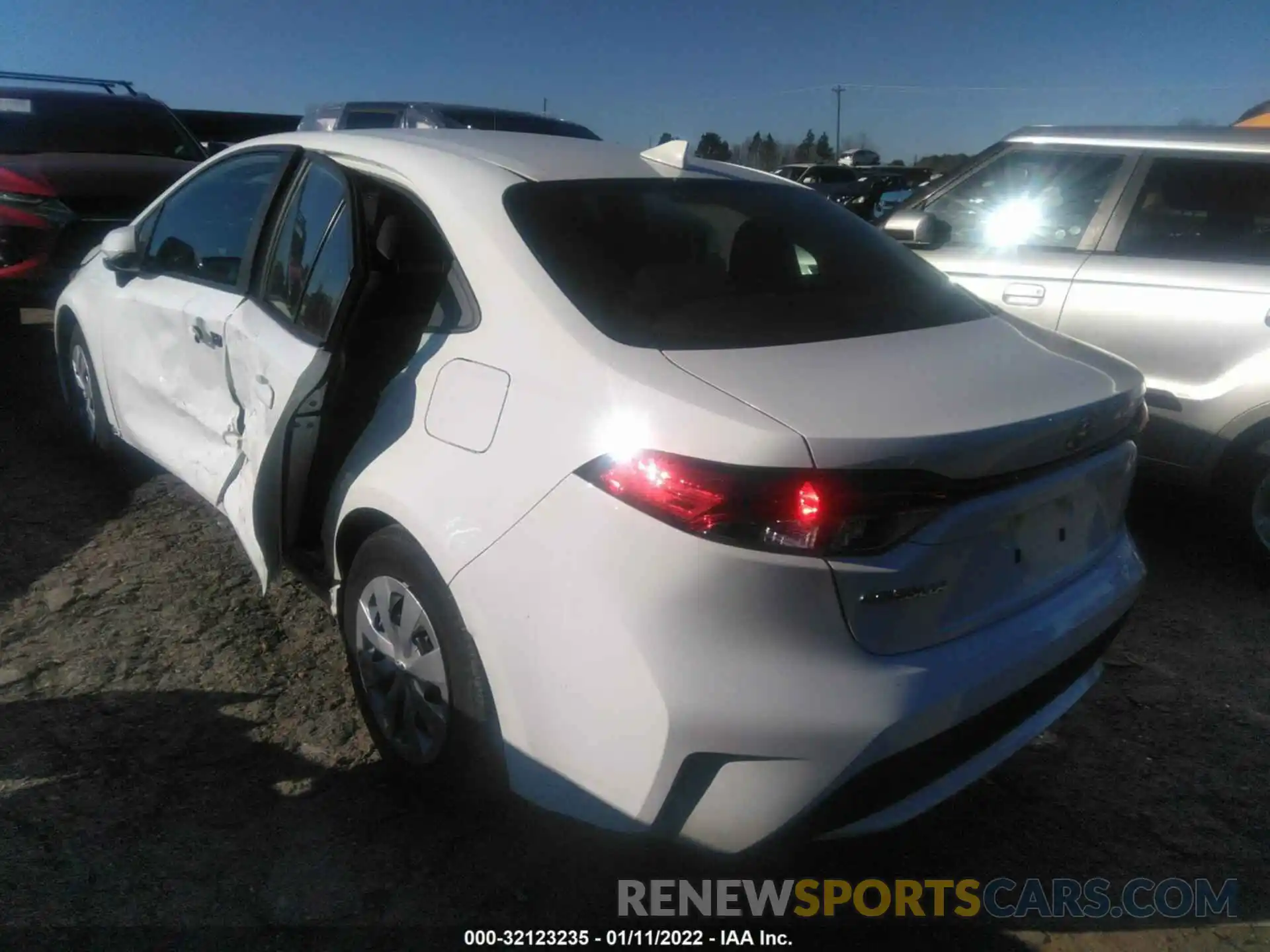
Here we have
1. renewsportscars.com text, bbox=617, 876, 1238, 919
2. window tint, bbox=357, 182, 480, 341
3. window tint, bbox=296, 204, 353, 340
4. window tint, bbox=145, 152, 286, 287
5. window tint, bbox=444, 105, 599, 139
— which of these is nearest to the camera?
renewsportscars.com text, bbox=617, 876, 1238, 919

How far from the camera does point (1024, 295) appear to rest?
15.0 feet

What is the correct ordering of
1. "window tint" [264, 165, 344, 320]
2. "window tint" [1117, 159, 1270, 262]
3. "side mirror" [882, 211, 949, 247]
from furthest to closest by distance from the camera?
"side mirror" [882, 211, 949, 247] → "window tint" [1117, 159, 1270, 262] → "window tint" [264, 165, 344, 320]

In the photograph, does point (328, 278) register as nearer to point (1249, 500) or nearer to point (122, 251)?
point (122, 251)

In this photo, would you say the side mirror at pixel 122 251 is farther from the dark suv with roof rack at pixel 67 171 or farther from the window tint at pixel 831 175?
the window tint at pixel 831 175

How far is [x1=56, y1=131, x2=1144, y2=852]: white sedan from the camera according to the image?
6.24ft

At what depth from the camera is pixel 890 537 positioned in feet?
6.33

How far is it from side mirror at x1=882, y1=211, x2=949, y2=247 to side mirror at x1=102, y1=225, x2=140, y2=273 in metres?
3.20

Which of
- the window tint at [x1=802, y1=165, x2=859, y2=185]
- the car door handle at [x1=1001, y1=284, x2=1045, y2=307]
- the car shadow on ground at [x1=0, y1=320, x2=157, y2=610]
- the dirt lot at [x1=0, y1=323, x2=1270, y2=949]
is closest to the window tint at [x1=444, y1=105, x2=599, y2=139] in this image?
the car shadow on ground at [x1=0, y1=320, x2=157, y2=610]

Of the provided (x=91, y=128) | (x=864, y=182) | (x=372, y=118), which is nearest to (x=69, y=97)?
(x=91, y=128)

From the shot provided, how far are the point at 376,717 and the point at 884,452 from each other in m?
1.55

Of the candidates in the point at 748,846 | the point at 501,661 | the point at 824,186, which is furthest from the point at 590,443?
the point at 824,186

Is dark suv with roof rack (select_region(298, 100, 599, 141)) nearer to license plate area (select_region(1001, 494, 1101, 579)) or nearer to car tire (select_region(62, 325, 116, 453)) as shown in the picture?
car tire (select_region(62, 325, 116, 453))

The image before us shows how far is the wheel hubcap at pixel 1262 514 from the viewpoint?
4.07m

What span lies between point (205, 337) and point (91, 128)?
6.19m
